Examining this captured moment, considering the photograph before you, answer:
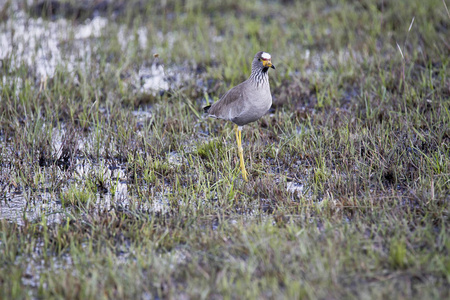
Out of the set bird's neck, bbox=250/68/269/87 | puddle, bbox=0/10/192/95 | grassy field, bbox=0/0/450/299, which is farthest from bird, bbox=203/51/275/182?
puddle, bbox=0/10/192/95

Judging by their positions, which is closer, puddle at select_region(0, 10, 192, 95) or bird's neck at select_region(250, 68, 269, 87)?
bird's neck at select_region(250, 68, 269, 87)

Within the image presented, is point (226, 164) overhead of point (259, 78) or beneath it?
beneath

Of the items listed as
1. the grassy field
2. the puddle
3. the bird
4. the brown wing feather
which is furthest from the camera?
the puddle

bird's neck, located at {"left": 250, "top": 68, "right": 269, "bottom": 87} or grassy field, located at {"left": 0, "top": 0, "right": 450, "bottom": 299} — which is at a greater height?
bird's neck, located at {"left": 250, "top": 68, "right": 269, "bottom": 87}

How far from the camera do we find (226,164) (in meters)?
4.98

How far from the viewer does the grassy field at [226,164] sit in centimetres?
335

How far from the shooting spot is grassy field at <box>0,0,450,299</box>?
3.35 meters

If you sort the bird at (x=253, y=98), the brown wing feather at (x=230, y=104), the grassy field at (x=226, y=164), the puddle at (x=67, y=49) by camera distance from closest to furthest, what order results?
1. the grassy field at (x=226, y=164)
2. the bird at (x=253, y=98)
3. the brown wing feather at (x=230, y=104)
4. the puddle at (x=67, y=49)

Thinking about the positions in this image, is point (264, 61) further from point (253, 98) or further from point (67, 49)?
point (67, 49)

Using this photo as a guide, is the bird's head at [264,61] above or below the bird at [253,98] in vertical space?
above

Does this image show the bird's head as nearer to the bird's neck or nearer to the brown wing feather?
the bird's neck

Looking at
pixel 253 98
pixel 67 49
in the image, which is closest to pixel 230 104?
pixel 253 98

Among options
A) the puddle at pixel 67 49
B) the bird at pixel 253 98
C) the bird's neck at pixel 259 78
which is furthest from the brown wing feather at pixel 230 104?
the puddle at pixel 67 49

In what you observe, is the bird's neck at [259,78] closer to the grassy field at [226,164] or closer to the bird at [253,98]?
the bird at [253,98]
